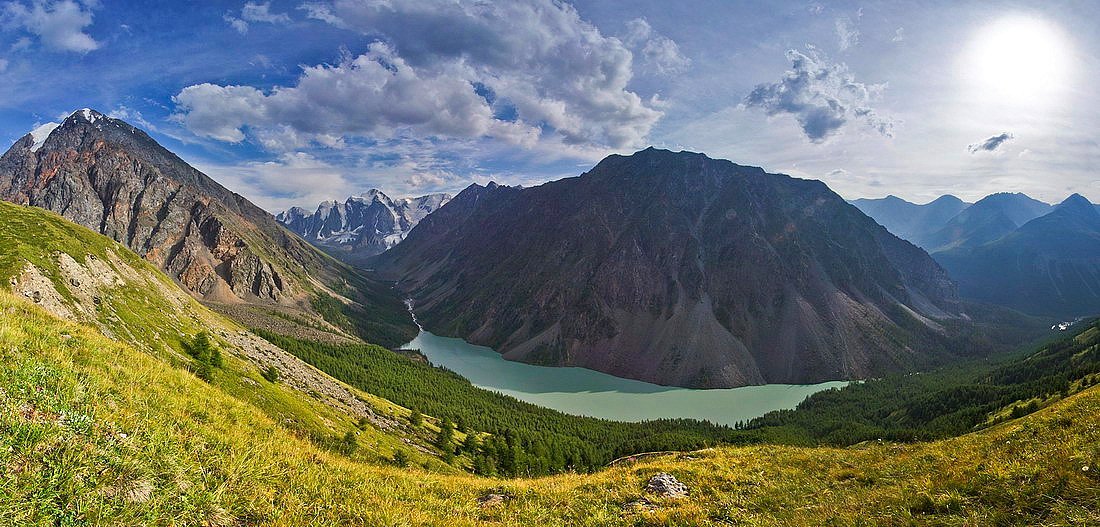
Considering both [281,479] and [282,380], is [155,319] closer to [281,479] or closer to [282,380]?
[282,380]

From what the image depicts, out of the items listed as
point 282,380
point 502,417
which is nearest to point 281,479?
point 282,380

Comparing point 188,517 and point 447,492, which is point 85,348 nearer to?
point 188,517

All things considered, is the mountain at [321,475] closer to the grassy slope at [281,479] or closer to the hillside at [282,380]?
the grassy slope at [281,479]

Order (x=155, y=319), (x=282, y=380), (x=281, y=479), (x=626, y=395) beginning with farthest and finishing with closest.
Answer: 1. (x=626, y=395)
2. (x=282, y=380)
3. (x=155, y=319)
4. (x=281, y=479)

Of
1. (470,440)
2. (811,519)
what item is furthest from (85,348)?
(470,440)

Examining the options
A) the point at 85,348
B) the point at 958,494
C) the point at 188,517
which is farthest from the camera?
the point at 85,348

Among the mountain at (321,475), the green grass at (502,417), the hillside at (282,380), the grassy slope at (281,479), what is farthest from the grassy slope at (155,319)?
the grassy slope at (281,479)
